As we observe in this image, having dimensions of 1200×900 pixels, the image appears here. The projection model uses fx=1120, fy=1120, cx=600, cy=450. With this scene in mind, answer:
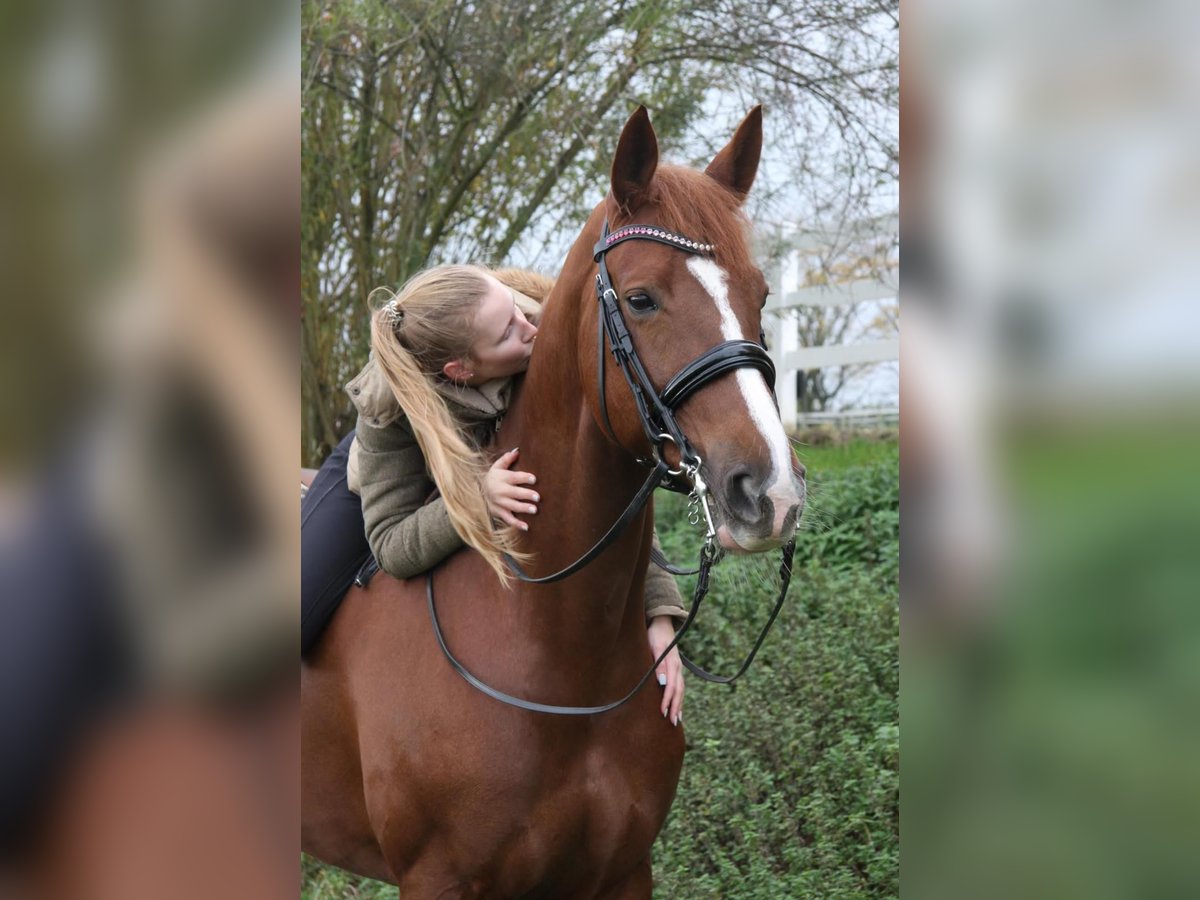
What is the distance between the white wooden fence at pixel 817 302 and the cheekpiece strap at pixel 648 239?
453 cm

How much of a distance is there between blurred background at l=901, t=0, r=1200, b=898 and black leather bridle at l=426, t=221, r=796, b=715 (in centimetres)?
145

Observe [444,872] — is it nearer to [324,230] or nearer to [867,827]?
[867,827]

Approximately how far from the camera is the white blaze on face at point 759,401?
191cm

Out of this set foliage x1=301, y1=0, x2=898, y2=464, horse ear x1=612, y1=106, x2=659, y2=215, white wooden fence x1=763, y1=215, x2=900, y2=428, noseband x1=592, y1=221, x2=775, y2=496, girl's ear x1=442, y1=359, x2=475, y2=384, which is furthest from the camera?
white wooden fence x1=763, y1=215, x2=900, y2=428

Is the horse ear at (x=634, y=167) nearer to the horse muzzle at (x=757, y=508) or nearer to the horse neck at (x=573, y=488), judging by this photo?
the horse neck at (x=573, y=488)

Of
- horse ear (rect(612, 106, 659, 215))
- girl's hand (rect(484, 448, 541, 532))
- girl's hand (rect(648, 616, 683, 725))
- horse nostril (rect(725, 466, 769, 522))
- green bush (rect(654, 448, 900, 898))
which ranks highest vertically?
horse ear (rect(612, 106, 659, 215))

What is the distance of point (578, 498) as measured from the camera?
8.05 ft

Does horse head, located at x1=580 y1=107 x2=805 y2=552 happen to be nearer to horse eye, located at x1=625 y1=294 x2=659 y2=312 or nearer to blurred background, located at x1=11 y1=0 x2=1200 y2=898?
horse eye, located at x1=625 y1=294 x2=659 y2=312

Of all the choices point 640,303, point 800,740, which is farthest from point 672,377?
point 800,740

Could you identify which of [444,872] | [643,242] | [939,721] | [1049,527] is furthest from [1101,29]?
[444,872]

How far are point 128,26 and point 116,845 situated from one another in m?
0.39

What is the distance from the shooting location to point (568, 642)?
98.6 inches

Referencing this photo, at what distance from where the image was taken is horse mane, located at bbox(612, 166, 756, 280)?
221 cm

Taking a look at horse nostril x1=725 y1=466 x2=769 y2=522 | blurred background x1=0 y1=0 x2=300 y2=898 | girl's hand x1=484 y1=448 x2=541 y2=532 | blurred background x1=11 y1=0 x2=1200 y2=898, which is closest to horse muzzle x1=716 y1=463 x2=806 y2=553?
horse nostril x1=725 y1=466 x2=769 y2=522
